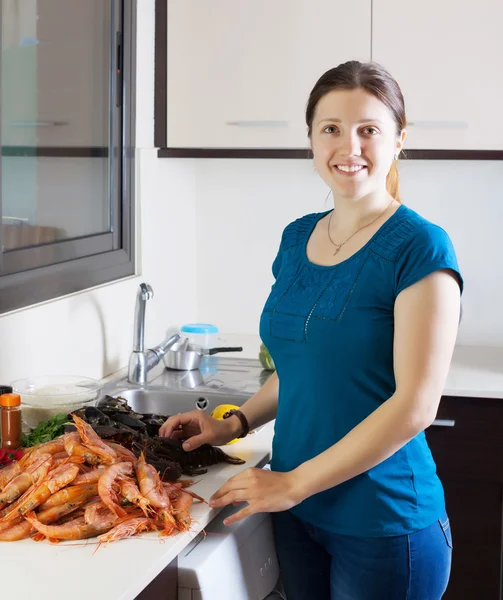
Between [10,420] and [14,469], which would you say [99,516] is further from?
[10,420]

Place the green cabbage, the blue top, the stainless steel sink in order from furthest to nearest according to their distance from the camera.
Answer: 1. the green cabbage
2. the stainless steel sink
3. the blue top

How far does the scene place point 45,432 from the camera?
1760 mm

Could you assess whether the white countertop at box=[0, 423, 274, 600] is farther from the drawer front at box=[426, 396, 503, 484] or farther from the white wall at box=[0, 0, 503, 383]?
the drawer front at box=[426, 396, 503, 484]

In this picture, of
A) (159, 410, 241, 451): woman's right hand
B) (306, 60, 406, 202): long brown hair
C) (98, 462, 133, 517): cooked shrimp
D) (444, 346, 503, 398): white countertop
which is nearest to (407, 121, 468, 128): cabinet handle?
(444, 346, 503, 398): white countertop

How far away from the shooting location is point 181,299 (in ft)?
10.3

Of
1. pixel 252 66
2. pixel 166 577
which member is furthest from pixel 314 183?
pixel 166 577

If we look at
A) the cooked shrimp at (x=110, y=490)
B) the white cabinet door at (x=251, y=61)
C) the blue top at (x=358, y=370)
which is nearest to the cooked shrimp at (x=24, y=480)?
the cooked shrimp at (x=110, y=490)

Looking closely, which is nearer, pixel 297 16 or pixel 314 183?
pixel 297 16

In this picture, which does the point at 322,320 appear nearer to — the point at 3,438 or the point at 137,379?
the point at 3,438

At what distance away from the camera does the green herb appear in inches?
68.3

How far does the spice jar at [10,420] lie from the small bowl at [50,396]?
0.44 ft

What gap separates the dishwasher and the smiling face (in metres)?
0.66

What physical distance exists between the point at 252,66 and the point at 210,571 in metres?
1.73

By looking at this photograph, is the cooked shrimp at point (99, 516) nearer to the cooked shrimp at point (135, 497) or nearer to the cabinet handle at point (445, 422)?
the cooked shrimp at point (135, 497)
